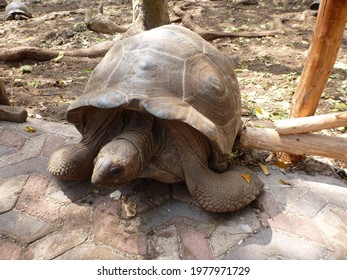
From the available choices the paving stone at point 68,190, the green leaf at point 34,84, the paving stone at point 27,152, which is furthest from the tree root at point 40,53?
the paving stone at point 68,190

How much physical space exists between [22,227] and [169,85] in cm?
134

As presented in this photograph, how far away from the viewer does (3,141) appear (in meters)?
2.80

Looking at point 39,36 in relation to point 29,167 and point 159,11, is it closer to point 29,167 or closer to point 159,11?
point 159,11

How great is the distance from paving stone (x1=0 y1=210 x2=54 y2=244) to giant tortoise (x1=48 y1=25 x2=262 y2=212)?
37cm

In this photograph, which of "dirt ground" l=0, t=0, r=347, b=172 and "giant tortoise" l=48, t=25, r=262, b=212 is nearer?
"giant tortoise" l=48, t=25, r=262, b=212

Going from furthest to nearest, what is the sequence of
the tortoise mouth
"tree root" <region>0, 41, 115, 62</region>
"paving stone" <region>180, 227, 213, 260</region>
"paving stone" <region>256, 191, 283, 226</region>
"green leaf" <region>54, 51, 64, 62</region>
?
"green leaf" <region>54, 51, 64, 62</region>, "tree root" <region>0, 41, 115, 62</region>, "paving stone" <region>256, 191, 283, 226</region>, "paving stone" <region>180, 227, 213, 260</region>, the tortoise mouth

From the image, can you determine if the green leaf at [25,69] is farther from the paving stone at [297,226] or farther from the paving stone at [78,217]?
the paving stone at [297,226]

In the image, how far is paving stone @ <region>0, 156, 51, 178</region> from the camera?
95.1 inches

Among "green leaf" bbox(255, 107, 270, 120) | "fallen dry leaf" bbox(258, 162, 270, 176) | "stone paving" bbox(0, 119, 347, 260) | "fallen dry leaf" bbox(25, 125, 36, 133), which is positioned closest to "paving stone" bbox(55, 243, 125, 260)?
"stone paving" bbox(0, 119, 347, 260)

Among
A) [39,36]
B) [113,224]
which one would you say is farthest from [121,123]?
[39,36]

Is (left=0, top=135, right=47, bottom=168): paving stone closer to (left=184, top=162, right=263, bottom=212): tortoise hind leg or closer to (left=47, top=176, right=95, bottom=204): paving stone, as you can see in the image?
(left=47, top=176, right=95, bottom=204): paving stone

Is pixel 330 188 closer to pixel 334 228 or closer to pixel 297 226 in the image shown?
pixel 334 228

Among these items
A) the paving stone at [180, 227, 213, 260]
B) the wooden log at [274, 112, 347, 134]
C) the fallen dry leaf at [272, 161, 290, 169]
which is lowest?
the fallen dry leaf at [272, 161, 290, 169]

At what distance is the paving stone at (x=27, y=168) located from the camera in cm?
242
